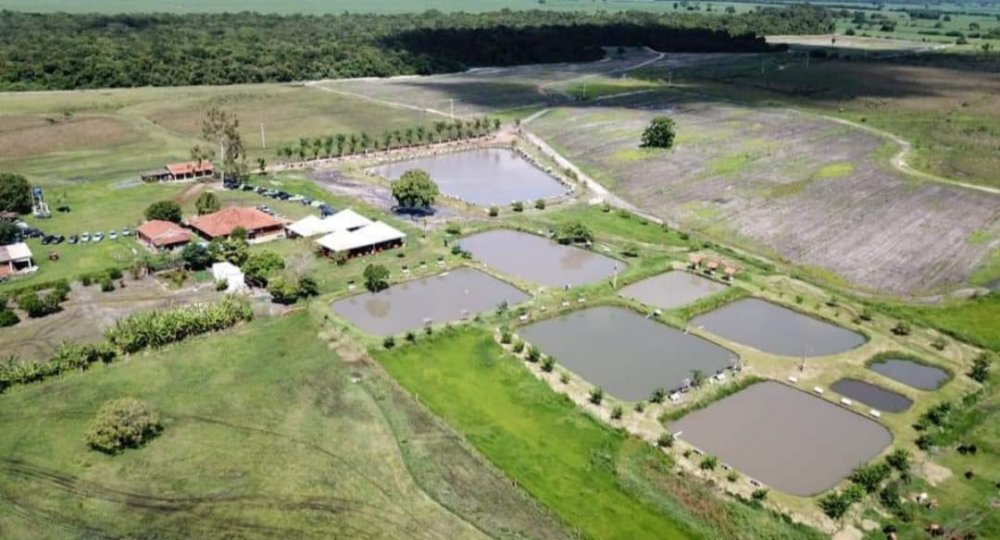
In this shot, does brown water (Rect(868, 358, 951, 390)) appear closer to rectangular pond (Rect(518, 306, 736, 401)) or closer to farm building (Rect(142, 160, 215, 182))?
rectangular pond (Rect(518, 306, 736, 401))

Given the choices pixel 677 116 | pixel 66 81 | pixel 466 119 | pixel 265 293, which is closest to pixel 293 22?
pixel 66 81

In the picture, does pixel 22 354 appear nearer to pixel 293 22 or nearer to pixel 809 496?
pixel 809 496

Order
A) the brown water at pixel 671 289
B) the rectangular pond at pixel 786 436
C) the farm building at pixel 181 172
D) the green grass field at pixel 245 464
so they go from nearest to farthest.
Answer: the green grass field at pixel 245 464
the rectangular pond at pixel 786 436
the brown water at pixel 671 289
the farm building at pixel 181 172

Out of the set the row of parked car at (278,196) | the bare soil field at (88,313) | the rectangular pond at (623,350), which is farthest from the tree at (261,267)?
the rectangular pond at (623,350)

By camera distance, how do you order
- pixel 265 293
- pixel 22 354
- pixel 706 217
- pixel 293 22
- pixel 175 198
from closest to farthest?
pixel 22 354 < pixel 265 293 < pixel 706 217 < pixel 175 198 < pixel 293 22

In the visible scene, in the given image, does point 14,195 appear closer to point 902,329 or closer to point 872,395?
point 872,395

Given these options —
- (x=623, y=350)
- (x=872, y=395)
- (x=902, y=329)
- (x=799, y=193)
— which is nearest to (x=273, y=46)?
(x=799, y=193)

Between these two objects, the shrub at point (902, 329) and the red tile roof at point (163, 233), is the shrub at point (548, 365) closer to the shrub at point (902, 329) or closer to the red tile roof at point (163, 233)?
the shrub at point (902, 329)

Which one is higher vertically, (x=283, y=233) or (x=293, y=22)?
(x=293, y=22)
